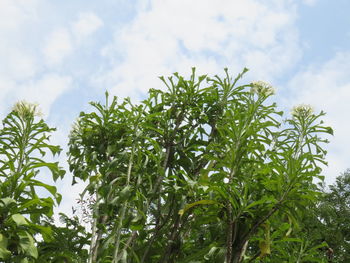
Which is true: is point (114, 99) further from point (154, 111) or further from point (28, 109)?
point (28, 109)

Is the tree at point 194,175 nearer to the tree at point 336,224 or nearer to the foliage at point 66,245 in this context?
the foliage at point 66,245

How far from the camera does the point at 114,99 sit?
4.75 m

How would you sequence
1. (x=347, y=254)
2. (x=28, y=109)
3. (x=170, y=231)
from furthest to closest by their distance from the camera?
(x=347, y=254) < (x=170, y=231) < (x=28, y=109)

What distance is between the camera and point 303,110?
15.1 ft

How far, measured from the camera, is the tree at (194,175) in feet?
11.9

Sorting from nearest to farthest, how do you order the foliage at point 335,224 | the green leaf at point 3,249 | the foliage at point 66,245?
the green leaf at point 3,249
the foliage at point 66,245
the foliage at point 335,224

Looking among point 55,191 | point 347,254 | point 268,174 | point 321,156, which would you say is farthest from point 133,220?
point 347,254

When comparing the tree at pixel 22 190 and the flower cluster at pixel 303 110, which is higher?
the flower cluster at pixel 303 110

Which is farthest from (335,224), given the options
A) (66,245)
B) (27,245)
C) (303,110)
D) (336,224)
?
(27,245)

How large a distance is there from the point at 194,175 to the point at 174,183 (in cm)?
41

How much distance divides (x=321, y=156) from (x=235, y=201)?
1.33m

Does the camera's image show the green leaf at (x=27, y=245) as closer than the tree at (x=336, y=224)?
Yes

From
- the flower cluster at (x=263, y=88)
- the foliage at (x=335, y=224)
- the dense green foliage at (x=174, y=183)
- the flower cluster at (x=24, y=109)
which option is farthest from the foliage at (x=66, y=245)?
the foliage at (x=335, y=224)

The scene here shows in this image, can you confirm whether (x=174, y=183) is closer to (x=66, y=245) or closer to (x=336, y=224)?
(x=66, y=245)
